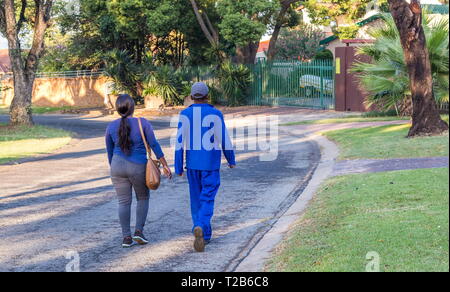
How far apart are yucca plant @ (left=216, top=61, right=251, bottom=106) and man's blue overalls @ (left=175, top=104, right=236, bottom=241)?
26719mm

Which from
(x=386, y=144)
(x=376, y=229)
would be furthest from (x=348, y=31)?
(x=376, y=229)

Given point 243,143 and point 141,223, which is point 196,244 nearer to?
point 141,223

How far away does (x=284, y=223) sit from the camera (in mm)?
9070

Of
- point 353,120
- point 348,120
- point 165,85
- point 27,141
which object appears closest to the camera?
point 27,141

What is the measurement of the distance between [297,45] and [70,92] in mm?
17475

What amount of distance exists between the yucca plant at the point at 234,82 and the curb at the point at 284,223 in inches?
752

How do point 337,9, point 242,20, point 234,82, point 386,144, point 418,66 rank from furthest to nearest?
point 337,9
point 234,82
point 242,20
point 418,66
point 386,144

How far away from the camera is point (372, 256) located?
6277mm

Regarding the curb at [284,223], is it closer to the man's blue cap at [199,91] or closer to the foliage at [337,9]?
the man's blue cap at [199,91]

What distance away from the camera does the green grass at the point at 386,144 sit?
13839mm

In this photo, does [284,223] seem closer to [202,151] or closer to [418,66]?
[202,151]

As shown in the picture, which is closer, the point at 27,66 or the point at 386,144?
the point at 386,144

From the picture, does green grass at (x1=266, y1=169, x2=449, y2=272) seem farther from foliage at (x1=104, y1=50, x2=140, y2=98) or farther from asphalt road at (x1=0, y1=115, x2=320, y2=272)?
foliage at (x1=104, y1=50, x2=140, y2=98)

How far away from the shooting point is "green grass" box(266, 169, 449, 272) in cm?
621
